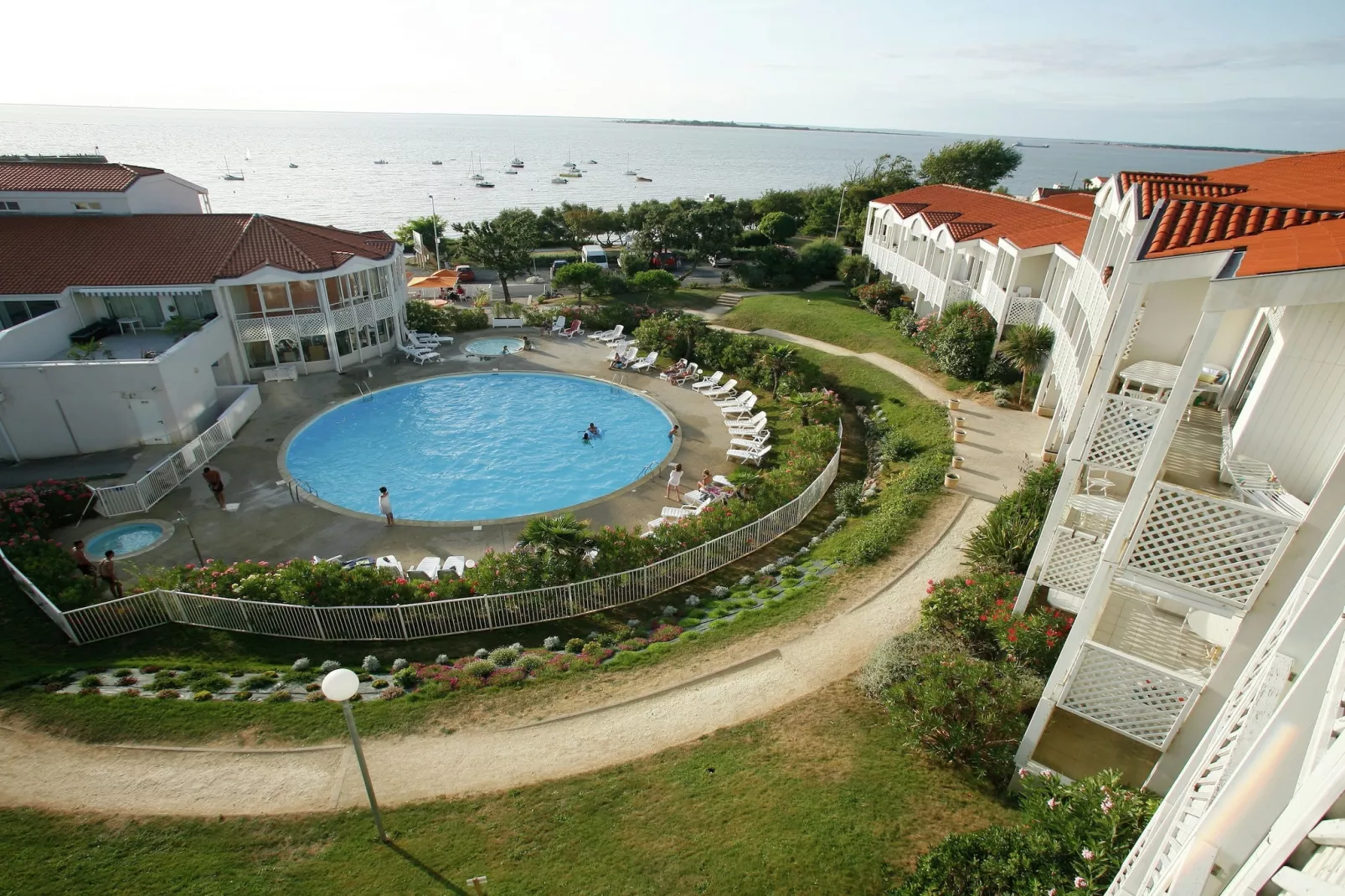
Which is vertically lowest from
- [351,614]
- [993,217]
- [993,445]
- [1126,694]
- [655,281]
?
[351,614]

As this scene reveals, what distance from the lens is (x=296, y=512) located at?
19.4 meters

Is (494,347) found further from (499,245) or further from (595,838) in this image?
(595,838)

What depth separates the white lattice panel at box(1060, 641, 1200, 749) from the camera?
830cm

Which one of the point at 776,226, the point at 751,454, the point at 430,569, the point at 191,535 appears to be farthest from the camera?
the point at 776,226

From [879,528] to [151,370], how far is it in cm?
2313

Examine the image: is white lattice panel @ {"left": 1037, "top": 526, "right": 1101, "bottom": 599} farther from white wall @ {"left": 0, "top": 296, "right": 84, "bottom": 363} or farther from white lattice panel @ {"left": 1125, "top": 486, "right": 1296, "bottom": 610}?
white wall @ {"left": 0, "top": 296, "right": 84, "bottom": 363}

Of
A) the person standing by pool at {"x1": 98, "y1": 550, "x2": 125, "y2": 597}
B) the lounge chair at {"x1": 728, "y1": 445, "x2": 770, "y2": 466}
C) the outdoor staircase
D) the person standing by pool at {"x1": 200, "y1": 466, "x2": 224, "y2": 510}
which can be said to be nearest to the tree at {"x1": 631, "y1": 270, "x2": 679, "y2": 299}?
the lounge chair at {"x1": 728, "y1": 445, "x2": 770, "y2": 466}

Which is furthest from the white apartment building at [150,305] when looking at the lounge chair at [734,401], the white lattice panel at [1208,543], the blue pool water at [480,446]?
the white lattice panel at [1208,543]

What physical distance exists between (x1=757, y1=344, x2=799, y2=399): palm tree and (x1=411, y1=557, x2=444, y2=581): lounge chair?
1655cm

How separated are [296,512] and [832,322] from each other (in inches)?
1058

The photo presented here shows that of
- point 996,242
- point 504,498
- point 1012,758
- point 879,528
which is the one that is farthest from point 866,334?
point 1012,758

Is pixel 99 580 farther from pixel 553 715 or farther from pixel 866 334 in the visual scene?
pixel 866 334

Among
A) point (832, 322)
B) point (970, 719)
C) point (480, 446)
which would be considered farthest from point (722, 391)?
point (970, 719)

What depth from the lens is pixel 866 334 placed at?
3325 cm
